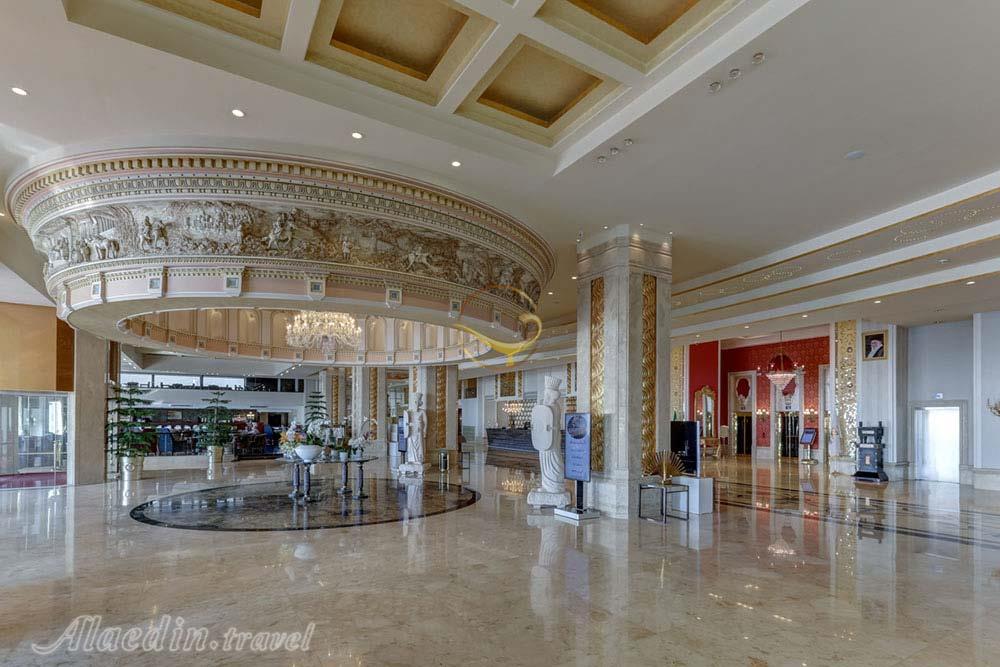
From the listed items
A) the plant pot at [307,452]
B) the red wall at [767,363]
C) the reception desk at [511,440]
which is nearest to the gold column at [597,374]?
the plant pot at [307,452]

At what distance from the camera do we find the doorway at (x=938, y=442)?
13.6 meters

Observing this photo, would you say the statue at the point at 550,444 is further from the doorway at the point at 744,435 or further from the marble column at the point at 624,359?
the doorway at the point at 744,435

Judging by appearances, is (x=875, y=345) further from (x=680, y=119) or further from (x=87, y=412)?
(x=87, y=412)

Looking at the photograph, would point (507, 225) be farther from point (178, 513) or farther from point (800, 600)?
point (178, 513)

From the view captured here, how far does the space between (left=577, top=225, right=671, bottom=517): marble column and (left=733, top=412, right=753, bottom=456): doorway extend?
15187 mm

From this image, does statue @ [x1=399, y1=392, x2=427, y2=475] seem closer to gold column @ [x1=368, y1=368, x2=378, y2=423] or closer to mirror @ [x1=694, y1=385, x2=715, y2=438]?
gold column @ [x1=368, y1=368, x2=378, y2=423]

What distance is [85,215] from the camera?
629 centimetres

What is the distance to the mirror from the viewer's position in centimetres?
2156

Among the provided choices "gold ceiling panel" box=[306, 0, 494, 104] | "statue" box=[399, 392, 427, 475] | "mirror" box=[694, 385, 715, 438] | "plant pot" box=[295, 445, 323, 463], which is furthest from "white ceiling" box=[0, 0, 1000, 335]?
"mirror" box=[694, 385, 715, 438]

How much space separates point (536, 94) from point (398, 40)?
4.64 ft

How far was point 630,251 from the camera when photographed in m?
8.06

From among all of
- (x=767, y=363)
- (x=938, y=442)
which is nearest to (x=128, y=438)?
(x=938, y=442)

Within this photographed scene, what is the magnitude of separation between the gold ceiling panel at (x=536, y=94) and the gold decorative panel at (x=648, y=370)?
320 cm

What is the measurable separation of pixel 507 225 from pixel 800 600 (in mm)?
5363
